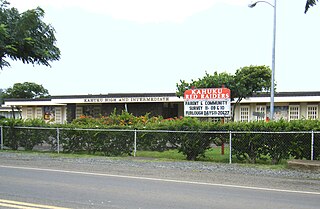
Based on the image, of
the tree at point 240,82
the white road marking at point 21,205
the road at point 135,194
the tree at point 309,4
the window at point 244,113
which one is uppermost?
the tree at point 309,4

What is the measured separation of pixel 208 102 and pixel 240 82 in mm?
16010

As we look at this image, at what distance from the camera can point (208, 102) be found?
17.8 metres

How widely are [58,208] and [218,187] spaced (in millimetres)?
4191

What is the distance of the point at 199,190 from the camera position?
8977mm

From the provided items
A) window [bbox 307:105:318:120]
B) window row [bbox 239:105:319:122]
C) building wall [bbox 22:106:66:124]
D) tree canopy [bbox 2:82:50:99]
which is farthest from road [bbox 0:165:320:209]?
tree canopy [bbox 2:82:50:99]

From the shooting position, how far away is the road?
24.3ft

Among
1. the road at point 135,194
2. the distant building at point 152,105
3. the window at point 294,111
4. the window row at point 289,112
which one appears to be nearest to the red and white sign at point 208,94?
the road at point 135,194

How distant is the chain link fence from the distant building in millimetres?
17094

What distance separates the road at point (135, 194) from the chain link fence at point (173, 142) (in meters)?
5.27

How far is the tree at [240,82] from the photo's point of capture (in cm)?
3262

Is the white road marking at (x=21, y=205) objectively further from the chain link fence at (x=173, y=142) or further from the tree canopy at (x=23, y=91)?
the tree canopy at (x=23, y=91)

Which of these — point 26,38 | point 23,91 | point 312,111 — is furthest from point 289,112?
point 23,91

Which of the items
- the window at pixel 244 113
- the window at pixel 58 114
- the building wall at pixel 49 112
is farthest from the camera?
the window at pixel 58 114

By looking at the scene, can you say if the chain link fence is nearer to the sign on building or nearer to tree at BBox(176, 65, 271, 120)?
the sign on building
